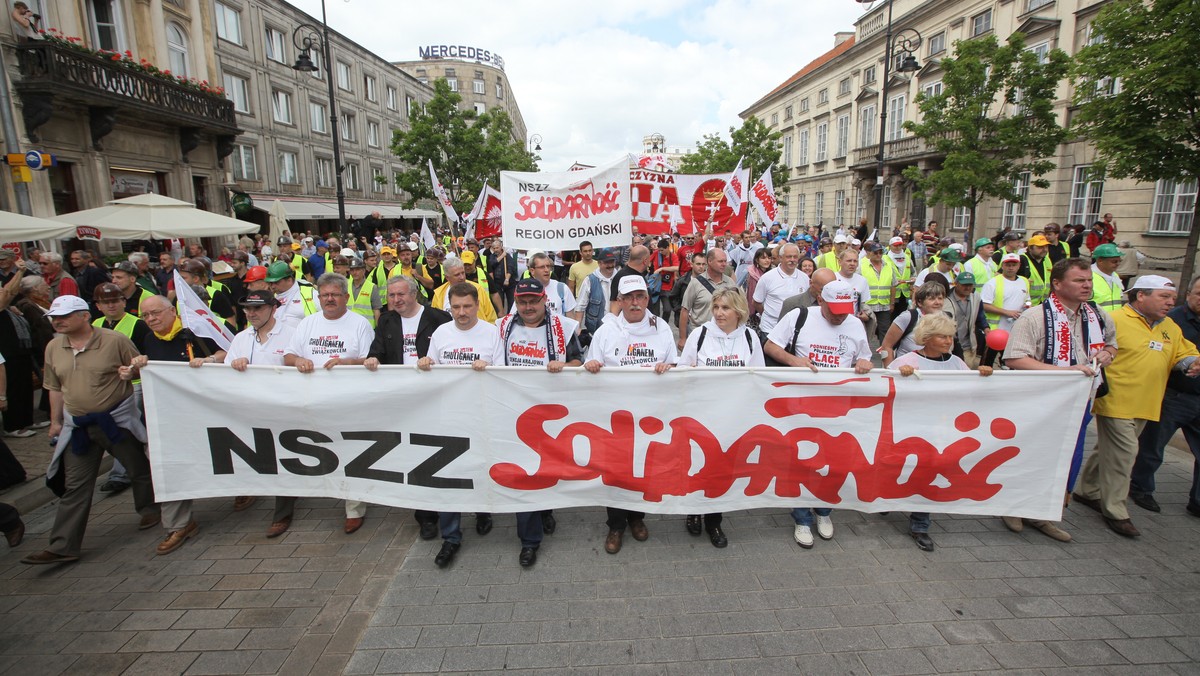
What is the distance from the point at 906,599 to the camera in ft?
11.4

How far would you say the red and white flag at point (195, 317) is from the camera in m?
4.74

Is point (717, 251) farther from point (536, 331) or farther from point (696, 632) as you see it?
point (696, 632)

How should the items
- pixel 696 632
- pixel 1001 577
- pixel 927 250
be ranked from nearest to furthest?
1. pixel 696 632
2. pixel 1001 577
3. pixel 927 250

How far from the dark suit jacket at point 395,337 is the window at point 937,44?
1443 inches

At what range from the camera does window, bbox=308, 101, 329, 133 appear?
32.6 meters

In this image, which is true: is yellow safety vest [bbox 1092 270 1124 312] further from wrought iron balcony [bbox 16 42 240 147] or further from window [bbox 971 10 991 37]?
window [bbox 971 10 991 37]

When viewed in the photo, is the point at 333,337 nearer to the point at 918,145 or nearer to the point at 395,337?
the point at 395,337

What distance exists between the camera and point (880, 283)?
26.7 feet

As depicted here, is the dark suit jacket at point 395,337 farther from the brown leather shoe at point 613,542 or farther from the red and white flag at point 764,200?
the red and white flag at point 764,200

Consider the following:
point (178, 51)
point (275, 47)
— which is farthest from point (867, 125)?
point (178, 51)

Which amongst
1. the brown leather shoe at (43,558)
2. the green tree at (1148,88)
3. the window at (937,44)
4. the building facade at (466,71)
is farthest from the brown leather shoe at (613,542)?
the building facade at (466,71)

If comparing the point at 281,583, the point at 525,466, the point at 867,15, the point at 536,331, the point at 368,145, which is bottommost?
the point at 281,583

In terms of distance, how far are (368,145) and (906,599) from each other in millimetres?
42665

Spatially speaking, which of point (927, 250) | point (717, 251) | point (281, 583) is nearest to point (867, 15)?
point (927, 250)
